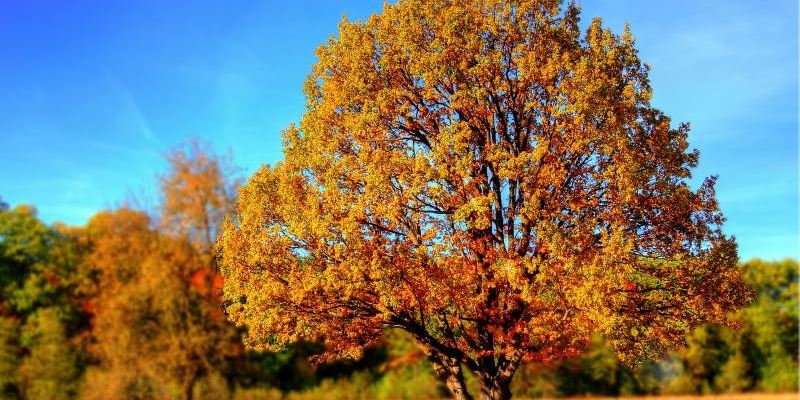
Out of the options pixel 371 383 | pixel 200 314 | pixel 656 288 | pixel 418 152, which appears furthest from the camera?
pixel 371 383

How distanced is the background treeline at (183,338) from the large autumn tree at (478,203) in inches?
513

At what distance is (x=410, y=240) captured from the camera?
2020 centimetres

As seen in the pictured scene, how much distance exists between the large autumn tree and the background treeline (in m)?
13.0

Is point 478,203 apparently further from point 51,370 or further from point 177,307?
point 51,370

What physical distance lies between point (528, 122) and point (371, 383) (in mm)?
44829

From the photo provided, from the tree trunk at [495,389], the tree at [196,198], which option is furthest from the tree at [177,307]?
the tree trunk at [495,389]

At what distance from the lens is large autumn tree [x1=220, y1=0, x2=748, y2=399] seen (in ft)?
62.3

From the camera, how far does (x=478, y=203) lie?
18.1 meters

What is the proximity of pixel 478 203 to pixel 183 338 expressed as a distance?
31145 mm

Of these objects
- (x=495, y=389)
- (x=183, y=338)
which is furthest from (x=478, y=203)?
(x=183, y=338)

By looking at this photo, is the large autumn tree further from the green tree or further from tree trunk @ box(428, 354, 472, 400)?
the green tree

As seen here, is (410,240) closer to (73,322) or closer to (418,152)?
(418,152)

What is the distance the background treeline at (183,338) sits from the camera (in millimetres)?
44219

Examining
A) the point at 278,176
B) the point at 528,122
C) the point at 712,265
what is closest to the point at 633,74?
the point at 528,122
